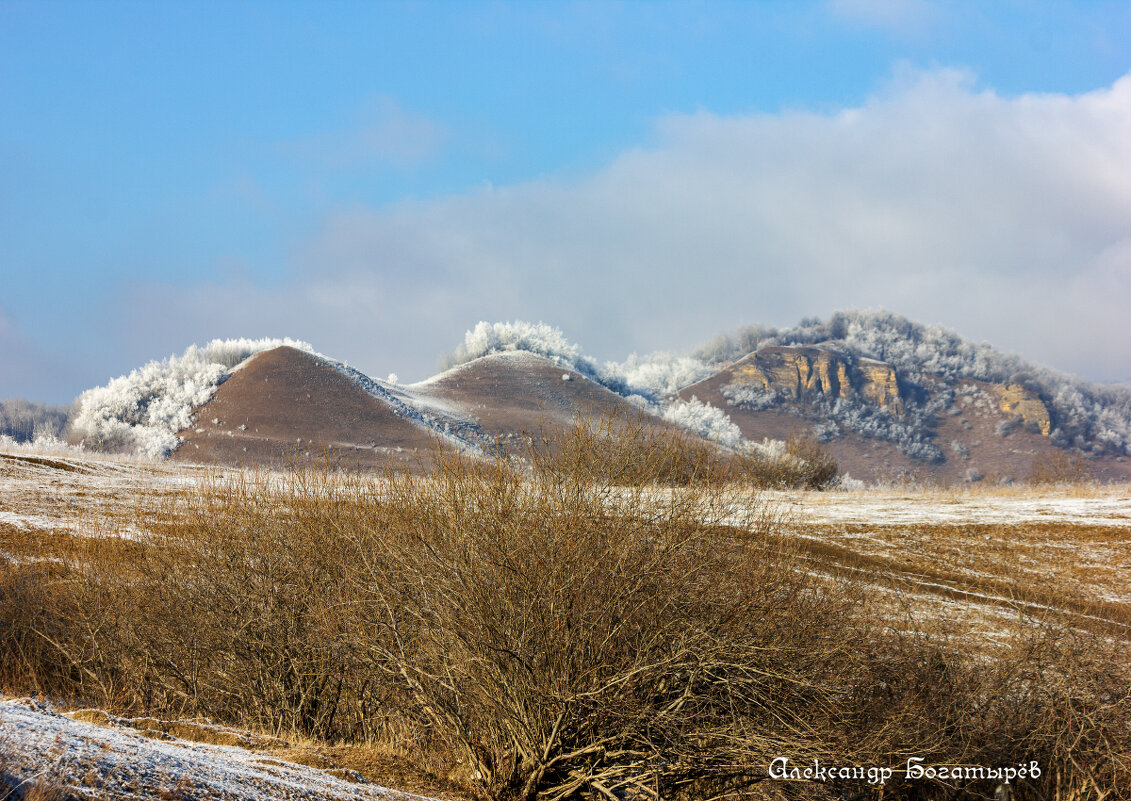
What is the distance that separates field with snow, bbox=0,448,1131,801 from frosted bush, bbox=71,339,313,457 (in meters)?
32.3

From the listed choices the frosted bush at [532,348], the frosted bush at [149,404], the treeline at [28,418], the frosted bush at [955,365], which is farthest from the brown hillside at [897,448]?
the treeline at [28,418]

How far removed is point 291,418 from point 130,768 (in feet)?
229

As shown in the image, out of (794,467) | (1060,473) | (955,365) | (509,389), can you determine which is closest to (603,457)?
(794,467)

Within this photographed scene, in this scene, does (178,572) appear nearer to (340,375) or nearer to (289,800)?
(289,800)

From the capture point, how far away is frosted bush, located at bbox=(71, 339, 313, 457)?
59.2 metres

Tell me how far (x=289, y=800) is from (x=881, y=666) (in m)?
7.15

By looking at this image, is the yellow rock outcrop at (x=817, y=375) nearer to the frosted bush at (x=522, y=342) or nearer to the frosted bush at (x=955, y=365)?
the frosted bush at (x=955, y=365)

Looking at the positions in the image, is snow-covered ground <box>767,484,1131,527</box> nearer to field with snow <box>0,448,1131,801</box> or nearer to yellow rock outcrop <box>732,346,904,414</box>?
field with snow <box>0,448,1131,801</box>

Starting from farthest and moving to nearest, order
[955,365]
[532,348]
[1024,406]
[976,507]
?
[955,365]
[1024,406]
[532,348]
[976,507]

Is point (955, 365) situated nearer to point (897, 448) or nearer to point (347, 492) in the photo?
point (897, 448)

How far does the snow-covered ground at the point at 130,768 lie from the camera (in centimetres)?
311

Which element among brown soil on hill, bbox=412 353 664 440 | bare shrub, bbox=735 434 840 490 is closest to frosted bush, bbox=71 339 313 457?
brown soil on hill, bbox=412 353 664 440

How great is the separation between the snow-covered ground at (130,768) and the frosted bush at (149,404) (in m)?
56.7

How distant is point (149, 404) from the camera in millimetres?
65312
